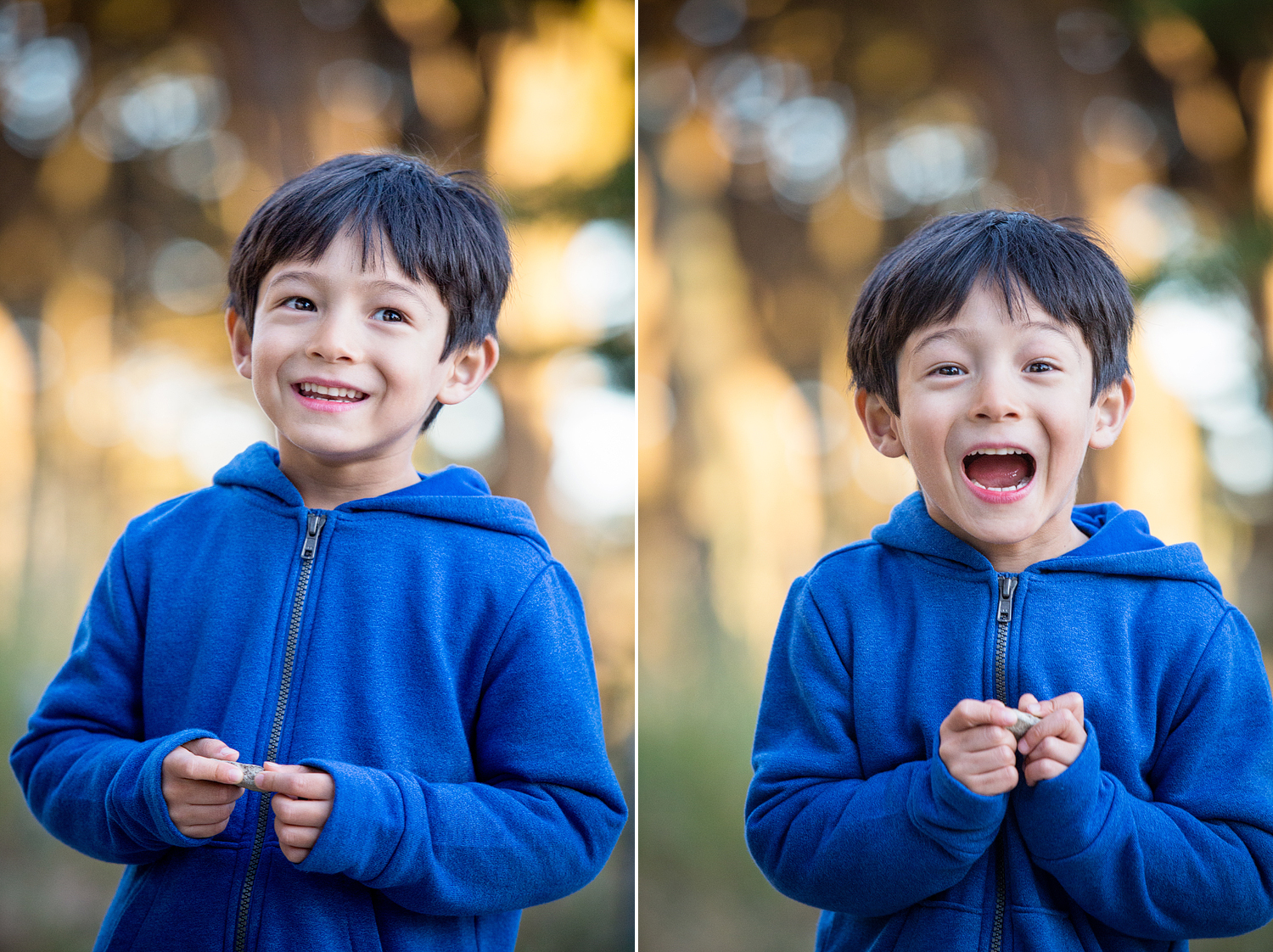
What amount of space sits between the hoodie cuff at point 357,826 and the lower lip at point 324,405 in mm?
311

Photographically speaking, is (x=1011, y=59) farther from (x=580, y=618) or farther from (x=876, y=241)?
(x=580, y=618)

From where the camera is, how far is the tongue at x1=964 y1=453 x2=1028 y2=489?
104cm

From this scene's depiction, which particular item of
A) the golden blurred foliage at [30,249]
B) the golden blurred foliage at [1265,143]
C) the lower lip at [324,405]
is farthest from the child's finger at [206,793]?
the golden blurred foliage at [1265,143]

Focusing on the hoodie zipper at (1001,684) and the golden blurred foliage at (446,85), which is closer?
the hoodie zipper at (1001,684)

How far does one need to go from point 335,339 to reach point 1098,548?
2.34 ft

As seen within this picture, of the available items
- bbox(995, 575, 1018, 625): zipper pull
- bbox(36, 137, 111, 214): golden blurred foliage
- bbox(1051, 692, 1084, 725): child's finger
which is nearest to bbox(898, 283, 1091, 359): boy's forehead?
bbox(995, 575, 1018, 625): zipper pull

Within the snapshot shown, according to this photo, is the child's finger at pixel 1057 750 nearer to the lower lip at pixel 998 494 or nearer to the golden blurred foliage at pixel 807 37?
the lower lip at pixel 998 494

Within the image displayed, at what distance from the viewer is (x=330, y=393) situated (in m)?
1.07

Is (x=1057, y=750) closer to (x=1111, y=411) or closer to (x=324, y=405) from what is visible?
(x=1111, y=411)

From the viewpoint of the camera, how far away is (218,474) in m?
1.17

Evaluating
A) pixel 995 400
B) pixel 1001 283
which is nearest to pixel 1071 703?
pixel 995 400

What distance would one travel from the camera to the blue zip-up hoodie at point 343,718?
97cm

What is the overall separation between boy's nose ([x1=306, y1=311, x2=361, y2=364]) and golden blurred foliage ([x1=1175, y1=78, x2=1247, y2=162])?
5.24ft

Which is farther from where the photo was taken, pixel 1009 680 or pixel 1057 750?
pixel 1009 680
